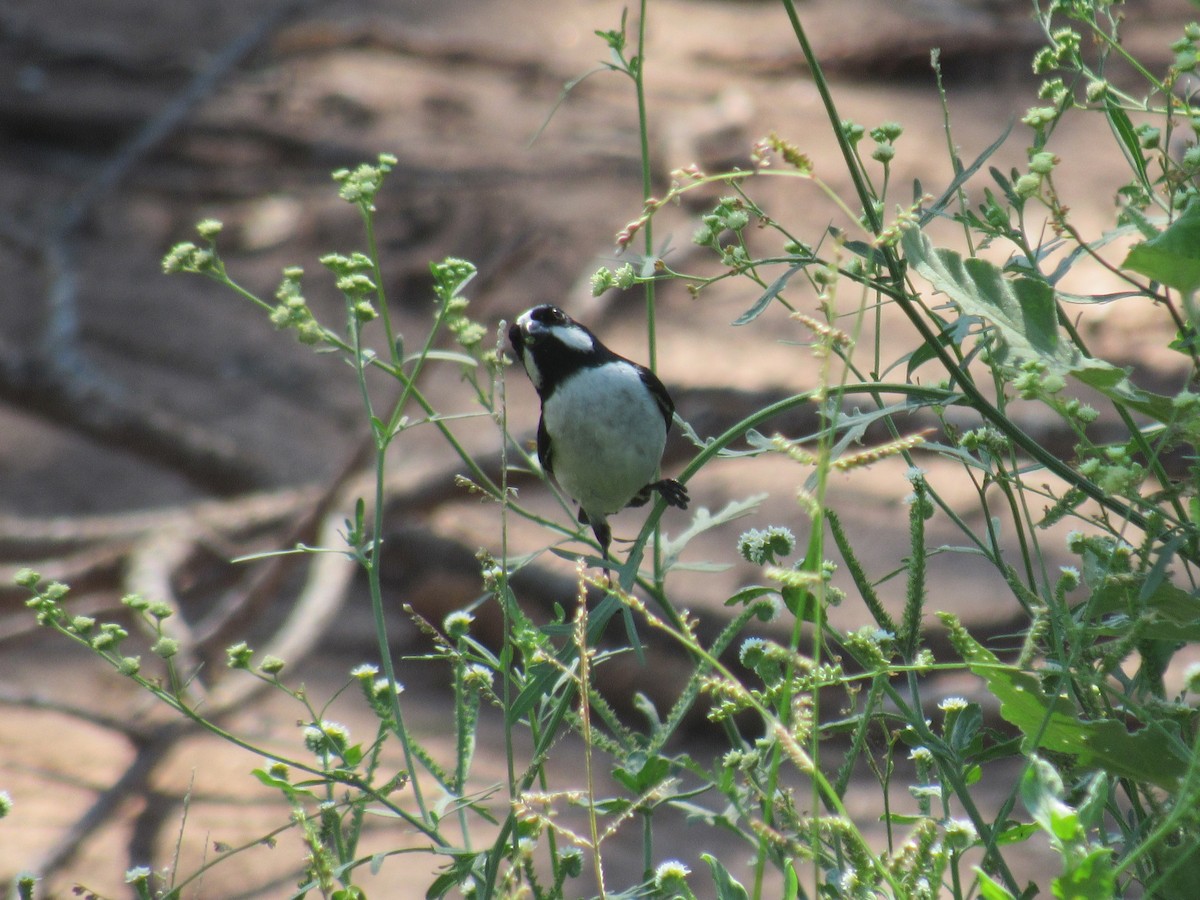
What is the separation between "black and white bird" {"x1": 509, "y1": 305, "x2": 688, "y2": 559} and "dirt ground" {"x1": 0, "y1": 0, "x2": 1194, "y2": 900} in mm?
662

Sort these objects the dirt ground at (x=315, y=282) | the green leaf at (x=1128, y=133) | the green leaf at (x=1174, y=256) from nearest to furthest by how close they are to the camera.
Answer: the green leaf at (x=1174, y=256)
the green leaf at (x=1128, y=133)
the dirt ground at (x=315, y=282)

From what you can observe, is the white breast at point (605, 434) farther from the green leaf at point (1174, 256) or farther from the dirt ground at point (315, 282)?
the green leaf at point (1174, 256)

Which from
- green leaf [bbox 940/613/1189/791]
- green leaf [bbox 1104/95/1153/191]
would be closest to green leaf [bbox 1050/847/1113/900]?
green leaf [bbox 940/613/1189/791]

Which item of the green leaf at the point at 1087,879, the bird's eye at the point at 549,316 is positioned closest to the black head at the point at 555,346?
the bird's eye at the point at 549,316

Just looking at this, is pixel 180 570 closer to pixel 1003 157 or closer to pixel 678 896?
pixel 678 896

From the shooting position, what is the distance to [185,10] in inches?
415

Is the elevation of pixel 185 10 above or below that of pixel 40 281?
above

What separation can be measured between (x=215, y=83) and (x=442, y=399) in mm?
3781

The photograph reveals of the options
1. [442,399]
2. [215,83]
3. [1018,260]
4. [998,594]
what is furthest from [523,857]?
[215,83]

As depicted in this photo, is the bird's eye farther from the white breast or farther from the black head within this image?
the white breast

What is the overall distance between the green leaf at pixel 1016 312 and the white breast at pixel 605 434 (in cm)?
112

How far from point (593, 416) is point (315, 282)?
5295mm

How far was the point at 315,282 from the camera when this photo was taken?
295 inches

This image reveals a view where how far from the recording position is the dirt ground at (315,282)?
14.9ft
